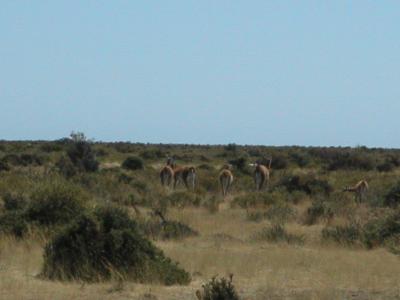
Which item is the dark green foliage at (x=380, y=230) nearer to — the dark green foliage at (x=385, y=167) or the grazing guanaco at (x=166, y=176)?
the grazing guanaco at (x=166, y=176)

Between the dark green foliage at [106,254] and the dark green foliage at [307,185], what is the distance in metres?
21.9

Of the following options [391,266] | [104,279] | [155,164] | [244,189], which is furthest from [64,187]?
[155,164]

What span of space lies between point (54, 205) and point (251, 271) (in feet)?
21.8

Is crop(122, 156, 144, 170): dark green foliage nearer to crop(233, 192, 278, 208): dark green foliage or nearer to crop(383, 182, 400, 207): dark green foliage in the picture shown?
crop(233, 192, 278, 208): dark green foliage

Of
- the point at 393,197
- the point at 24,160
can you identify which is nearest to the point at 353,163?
the point at 24,160

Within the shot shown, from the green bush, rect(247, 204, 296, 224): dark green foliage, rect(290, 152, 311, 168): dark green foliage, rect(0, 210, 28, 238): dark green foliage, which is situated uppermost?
rect(290, 152, 311, 168): dark green foliage

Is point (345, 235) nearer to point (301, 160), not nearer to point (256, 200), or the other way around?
point (256, 200)

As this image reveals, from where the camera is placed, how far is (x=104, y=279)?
1533 cm

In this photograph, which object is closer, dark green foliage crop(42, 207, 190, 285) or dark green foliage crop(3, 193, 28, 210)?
dark green foliage crop(42, 207, 190, 285)

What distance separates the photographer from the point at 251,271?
53.3 ft

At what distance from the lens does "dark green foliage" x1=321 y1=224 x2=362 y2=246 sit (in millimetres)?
21328

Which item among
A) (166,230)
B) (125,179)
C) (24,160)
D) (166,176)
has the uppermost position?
(166,176)

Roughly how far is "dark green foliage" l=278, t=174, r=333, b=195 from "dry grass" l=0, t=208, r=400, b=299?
583 inches

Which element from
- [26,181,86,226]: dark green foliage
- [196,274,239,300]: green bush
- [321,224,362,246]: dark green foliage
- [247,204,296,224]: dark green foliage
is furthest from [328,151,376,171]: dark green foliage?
[196,274,239,300]: green bush
